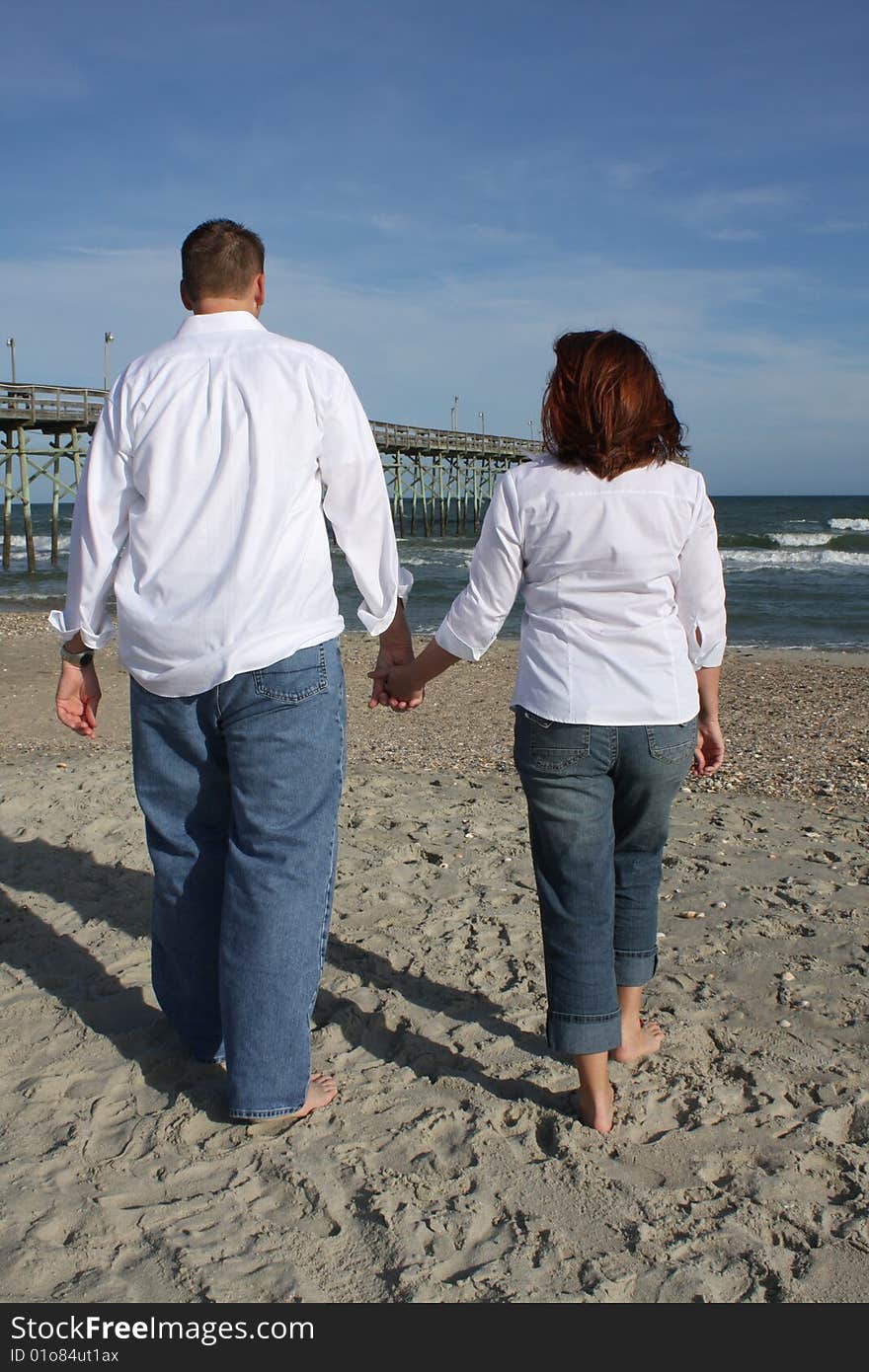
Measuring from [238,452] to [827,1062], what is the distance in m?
2.00

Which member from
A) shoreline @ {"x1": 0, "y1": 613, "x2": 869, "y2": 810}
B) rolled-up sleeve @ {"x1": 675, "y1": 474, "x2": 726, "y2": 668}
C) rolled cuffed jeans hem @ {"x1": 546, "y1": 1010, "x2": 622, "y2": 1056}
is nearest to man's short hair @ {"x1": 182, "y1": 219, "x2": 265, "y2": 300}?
rolled-up sleeve @ {"x1": 675, "y1": 474, "x2": 726, "y2": 668}

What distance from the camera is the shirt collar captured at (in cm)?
224

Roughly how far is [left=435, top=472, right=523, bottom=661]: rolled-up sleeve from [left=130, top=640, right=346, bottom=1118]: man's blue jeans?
273mm

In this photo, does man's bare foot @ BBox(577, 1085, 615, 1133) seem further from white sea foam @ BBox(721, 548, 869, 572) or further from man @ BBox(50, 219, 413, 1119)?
white sea foam @ BBox(721, 548, 869, 572)

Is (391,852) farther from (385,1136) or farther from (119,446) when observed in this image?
(119,446)

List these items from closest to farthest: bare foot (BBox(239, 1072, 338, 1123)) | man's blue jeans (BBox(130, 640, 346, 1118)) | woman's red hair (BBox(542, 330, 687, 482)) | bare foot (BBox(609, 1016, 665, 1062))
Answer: woman's red hair (BBox(542, 330, 687, 482)) < man's blue jeans (BBox(130, 640, 346, 1118)) < bare foot (BBox(239, 1072, 338, 1123)) < bare foot (BBox(609, 1016, 665, 1062))

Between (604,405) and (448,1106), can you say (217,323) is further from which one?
(448,1106)

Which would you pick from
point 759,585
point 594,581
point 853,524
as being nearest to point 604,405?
point 594,581

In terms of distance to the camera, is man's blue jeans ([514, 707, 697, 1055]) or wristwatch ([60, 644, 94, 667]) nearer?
man's blue jeans ([514, 707, 697, 1055])

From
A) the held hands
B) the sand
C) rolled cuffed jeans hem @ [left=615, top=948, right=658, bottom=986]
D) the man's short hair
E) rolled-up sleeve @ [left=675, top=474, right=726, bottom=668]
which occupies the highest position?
the man's short hair

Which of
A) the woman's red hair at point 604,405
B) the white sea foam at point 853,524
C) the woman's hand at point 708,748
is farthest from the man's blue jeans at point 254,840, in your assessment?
the white sea foam at point 853,524

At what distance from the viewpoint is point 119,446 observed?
2.20 m

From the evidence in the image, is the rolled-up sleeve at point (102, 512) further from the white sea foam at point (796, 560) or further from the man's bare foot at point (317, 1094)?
the white sea foam at point (796, 560)
